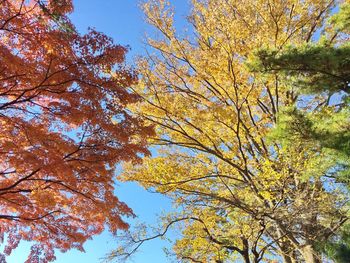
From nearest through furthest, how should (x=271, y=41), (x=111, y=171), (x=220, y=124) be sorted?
(x=111, y=171) < (x=271, y=41) < (x=220, y=124)

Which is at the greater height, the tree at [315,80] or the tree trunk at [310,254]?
the tree at [315,80]

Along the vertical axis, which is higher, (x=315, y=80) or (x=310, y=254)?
(x=315, y=80)

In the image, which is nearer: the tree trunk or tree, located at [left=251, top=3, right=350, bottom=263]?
tree, located at [left=251, top=3, right=350, bottom=263]

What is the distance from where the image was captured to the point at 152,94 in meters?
8.13

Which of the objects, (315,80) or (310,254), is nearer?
(315,80)

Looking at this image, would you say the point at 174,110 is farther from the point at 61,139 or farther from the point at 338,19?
the point at 338,19

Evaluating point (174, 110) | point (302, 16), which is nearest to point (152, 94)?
point (174, 110)

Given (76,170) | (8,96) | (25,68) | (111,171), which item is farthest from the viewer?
(111,171)

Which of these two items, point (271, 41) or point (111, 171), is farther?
point (271, 41)

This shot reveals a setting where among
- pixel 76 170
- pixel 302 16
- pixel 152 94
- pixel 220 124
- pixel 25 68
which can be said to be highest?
pixel 302 16

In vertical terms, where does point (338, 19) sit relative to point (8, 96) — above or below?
above

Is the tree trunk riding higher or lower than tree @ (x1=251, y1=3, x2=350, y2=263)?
lower

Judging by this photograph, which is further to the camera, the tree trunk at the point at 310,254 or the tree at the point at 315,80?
the tree trunk at the point at 310,254

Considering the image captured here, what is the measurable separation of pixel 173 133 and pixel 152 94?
1.10m
